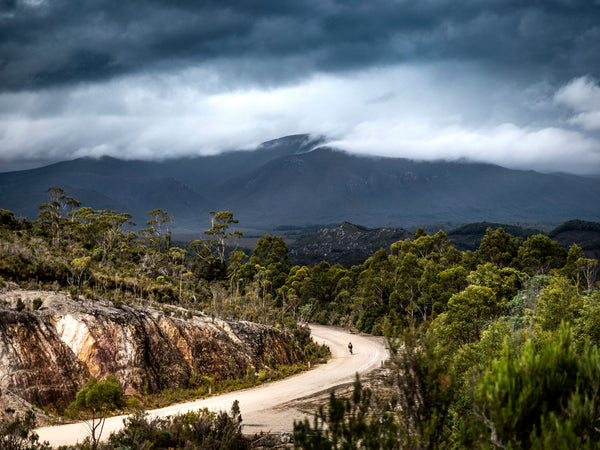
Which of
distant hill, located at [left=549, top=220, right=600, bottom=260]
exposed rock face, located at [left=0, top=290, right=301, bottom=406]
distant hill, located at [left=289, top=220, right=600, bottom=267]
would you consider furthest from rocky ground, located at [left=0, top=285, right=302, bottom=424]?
distant hill, located at [left=549, top=220, right=600, bottom=260]

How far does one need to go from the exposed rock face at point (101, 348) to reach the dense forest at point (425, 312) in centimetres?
311

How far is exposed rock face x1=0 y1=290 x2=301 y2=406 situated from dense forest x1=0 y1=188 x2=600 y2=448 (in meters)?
3.11

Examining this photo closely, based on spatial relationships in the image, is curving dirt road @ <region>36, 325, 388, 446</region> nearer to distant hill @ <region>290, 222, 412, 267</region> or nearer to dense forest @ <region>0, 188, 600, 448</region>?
dense forest @ <region>0, 188, 600, 448</region>

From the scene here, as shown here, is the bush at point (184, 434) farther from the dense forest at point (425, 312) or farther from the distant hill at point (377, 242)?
the distant hill at point (377, 242)

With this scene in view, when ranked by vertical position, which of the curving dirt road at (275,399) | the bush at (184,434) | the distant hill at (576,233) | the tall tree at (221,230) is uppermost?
the tall tree at (221,230)

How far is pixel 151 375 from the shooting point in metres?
27.8

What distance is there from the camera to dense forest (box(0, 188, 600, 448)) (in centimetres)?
838

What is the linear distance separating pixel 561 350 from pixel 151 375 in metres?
24.9

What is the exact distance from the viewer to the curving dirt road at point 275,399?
67.7ft

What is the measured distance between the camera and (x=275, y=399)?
28969 mm

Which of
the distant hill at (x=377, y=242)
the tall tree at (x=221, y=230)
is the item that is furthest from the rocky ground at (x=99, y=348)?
the distant hill at (x=377, y=242)

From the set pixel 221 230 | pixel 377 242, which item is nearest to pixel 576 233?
pixel 377 242

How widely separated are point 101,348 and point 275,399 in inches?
451

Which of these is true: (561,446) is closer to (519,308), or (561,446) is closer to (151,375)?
(151,375)
